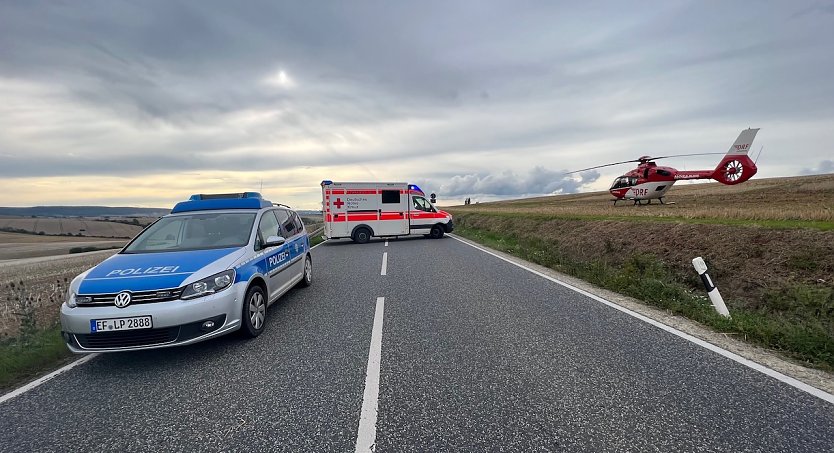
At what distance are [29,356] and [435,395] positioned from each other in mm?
4669

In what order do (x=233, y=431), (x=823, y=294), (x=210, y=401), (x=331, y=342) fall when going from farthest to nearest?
1. (x=823, y=294)
2. (x=331, y=342)
3. (x=210, y=401)
4. (x=233, y=431)

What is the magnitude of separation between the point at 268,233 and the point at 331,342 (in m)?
2.40

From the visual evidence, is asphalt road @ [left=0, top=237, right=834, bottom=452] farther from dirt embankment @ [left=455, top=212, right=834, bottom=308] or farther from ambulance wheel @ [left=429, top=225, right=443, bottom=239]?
ambulance wheel @ [left=429, top=225, right=443, bottom=239]

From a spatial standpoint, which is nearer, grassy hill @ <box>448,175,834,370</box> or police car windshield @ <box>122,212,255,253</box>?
grassy hill @ <box>448,175,834,370</box>

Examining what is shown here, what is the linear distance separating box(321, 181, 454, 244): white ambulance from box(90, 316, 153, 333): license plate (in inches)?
501

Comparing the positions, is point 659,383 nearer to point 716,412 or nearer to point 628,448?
point 716,412

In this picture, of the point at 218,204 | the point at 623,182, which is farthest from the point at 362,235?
the point at 623,182

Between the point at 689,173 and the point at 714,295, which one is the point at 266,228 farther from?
the point at 689,173

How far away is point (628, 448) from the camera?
7.95 ft

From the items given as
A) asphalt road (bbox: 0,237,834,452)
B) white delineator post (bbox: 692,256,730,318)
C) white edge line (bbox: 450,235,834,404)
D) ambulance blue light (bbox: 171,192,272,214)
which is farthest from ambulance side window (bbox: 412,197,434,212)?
white delineator post (bbox: 692,256,730,318)

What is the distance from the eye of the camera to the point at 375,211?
17.0m

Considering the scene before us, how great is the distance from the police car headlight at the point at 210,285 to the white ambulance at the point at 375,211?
39.8 ft

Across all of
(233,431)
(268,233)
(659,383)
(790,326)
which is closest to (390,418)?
(233,431)

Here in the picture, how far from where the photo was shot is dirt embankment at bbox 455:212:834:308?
241 inches
